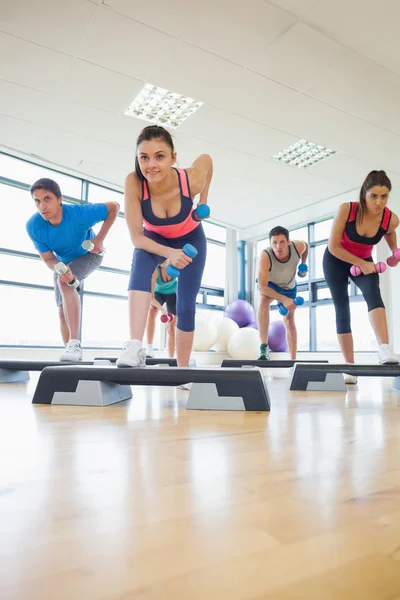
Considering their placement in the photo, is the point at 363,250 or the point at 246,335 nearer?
the point at 363,250

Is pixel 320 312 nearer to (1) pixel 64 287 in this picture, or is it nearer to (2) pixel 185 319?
(1) pixel 64 287

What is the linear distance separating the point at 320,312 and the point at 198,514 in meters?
6.93

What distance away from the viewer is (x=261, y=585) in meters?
0.34

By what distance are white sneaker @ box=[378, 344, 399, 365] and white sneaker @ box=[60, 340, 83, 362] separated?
1726mm

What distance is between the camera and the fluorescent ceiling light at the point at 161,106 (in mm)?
4402

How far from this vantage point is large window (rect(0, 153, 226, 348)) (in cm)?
580

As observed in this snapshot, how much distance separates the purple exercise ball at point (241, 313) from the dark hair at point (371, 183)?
5.17 metres

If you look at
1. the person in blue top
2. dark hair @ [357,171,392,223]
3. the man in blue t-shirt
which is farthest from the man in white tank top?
the man in blue t-shirt

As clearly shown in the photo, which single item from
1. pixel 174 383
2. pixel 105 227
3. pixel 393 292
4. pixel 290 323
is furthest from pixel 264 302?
pixel 393 292

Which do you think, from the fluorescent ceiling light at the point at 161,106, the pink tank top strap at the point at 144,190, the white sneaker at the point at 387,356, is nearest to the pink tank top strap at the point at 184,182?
the pink tank top strap at the point at 144,190

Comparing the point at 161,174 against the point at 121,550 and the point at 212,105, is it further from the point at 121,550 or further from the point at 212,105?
the point at 212,105

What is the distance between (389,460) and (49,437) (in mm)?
662

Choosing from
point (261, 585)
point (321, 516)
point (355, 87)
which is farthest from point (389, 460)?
point (355, 87)

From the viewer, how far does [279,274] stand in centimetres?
371
